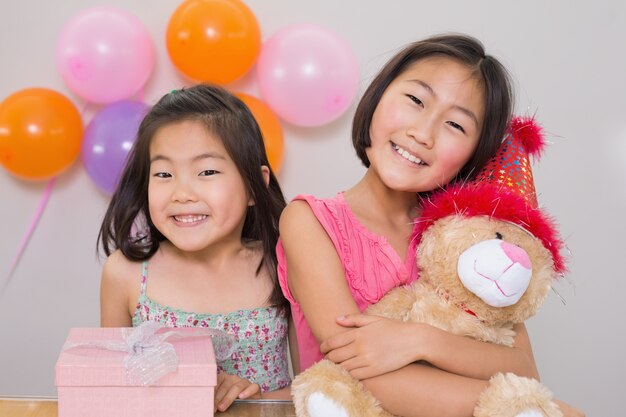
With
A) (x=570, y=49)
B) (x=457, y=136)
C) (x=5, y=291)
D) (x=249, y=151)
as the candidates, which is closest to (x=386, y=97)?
(x=457, y=136)

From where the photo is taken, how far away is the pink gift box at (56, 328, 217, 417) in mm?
886

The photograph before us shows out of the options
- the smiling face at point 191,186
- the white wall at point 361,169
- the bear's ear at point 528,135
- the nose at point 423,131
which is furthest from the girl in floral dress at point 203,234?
the white wall at point 361,169

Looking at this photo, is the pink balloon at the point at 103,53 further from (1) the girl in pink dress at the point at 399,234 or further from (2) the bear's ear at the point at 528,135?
(2) the bear's ear at the point at 528,135

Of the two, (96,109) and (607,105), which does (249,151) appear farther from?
(607,105)

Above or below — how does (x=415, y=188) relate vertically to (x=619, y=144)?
above

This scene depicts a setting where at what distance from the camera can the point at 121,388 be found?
89cm

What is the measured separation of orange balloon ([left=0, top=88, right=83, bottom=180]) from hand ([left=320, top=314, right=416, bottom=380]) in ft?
5.04

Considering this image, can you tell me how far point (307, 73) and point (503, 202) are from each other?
1.34m

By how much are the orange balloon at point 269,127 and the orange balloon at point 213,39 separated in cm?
11

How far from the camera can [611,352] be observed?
273 centimetres

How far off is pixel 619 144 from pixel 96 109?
5.99 ft

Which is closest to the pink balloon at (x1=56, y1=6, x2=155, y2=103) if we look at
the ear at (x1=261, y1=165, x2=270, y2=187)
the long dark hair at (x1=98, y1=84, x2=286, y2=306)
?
the long dark hair at (x1=98, y1=84, x2=286, y2=306)

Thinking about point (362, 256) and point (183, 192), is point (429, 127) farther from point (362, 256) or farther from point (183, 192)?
point (183, 192)

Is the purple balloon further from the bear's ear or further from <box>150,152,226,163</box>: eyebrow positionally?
the bear's ear
